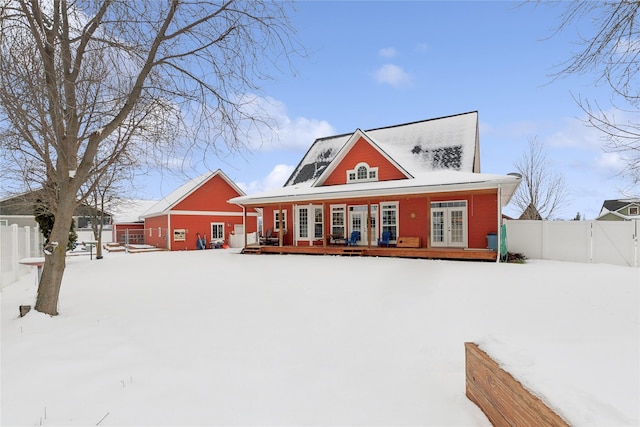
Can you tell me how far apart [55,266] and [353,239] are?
12.7 metres

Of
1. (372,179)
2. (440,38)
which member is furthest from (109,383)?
(372,179)

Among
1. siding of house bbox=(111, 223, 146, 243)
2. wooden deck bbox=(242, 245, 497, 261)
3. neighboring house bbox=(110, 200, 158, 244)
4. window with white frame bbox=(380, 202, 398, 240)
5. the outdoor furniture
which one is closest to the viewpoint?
wooden deck bbox=(242, 245, 497, 261)

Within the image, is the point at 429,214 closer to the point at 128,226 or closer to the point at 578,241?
the point at 578,241

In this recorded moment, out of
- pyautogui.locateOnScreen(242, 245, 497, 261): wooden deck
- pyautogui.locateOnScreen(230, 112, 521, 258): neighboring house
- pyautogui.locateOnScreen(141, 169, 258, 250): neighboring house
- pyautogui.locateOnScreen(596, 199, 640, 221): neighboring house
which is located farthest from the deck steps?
pyautogui.locateOnScreen(596, 199, 640, 221): neighboring house

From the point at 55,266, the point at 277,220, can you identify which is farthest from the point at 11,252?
the point at 277,220

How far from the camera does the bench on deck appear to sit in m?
15.4

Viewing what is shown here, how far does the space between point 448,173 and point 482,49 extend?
7.43 metres

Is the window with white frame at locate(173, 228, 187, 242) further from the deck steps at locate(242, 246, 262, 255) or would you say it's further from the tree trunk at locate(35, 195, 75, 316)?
the tree trunk at locate(35, 195, 75, 316)

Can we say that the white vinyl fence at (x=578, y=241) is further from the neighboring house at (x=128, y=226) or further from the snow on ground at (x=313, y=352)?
the neighboring house at (x=128, y=226)

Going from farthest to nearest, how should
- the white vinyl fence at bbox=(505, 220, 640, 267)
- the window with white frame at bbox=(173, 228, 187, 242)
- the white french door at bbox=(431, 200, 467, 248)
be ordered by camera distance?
the window with white frame at bbox=(173, 228, 187, 242) → the white french door at bbox=(431, 200, 467, 248) → the white vinyl fence at bbox=(505, 220, 640, 267)

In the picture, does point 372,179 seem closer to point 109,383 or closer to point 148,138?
point 148,138

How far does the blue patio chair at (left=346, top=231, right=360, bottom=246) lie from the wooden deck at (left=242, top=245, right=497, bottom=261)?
2.84ft

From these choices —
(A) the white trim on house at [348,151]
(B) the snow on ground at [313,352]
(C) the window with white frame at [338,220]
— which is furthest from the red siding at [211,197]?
(B) the snow on ground at [313,352]

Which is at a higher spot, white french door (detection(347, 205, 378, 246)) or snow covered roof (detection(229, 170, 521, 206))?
snow covered roof (detection(229, 170, 521, 206))
